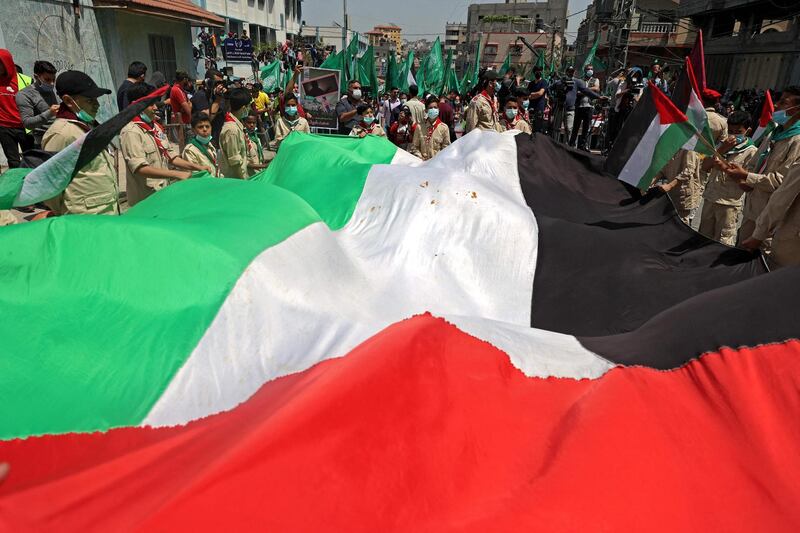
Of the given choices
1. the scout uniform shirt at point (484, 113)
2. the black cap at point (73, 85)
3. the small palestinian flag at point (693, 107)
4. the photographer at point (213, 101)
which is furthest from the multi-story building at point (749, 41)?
the black cap at point (73, 85)

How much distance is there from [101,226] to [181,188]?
118 centimetres

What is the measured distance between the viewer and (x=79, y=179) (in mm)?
3650

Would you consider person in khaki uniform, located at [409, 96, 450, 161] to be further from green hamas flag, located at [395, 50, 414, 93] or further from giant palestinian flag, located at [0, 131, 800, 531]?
green hamas flag, located at [395, 50, 414, 93]

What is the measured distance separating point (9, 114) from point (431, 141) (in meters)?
5.72

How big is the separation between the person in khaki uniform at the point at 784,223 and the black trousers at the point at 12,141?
8262 millimetres

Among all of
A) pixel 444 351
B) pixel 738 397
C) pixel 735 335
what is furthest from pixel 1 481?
pixel 735 335

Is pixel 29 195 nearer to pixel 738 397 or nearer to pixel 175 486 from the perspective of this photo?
pixel 175 486

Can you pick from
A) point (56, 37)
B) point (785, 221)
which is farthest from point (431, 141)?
point (56, 37)

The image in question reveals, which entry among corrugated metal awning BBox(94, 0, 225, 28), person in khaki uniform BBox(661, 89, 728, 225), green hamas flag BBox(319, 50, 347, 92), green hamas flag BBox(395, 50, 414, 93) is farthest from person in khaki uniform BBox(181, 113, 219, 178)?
green hamas flag BBox(395, 50, 414, 93)

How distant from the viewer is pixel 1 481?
64.2 inches

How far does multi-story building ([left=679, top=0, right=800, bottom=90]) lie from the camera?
68.4ft

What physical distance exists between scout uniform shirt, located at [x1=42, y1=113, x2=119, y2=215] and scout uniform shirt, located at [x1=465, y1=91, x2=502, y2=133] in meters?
5.90

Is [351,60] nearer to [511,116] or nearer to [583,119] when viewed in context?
[583,119]

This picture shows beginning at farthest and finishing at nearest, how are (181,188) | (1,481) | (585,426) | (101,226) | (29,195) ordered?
(181,188)
(29,195)
(101,226)
(585,426)
(1,481)
